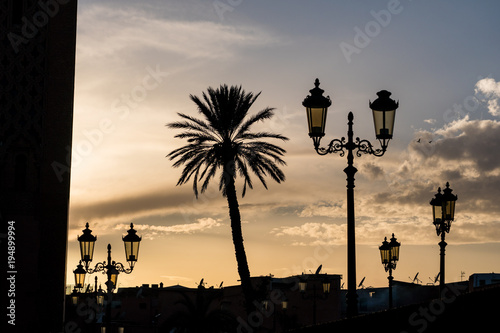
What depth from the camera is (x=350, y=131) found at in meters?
13.1

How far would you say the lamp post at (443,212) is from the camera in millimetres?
18250

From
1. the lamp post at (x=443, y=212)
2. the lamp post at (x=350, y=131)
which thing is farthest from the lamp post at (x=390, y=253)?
the lamp post at (x=350, y=131)

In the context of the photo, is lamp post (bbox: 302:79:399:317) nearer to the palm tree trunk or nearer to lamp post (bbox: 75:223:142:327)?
lamp post (bbox: 75:223:142:327)

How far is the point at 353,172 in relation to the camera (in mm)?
12859

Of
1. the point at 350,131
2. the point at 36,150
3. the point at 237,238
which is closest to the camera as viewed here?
the point at 350,131

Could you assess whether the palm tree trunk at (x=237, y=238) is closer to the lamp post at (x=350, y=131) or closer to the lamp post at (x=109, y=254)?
the lamp post at (x=109, y=254)

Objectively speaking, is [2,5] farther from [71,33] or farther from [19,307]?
[19,307]

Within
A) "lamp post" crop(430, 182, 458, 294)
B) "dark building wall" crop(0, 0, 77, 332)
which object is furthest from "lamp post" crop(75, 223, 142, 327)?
"dark building wall" crop(0, 0, 77, 332)

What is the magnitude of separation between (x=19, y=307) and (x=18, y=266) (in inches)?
70.2

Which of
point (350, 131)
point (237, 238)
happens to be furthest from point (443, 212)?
point (237, 238)

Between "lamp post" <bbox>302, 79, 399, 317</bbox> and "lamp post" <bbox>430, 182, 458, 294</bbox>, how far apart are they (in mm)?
5699

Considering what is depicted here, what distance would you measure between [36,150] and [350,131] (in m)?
25.3

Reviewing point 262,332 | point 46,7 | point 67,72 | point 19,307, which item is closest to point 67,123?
point 67,72

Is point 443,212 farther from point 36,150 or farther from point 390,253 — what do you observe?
point 36,150
